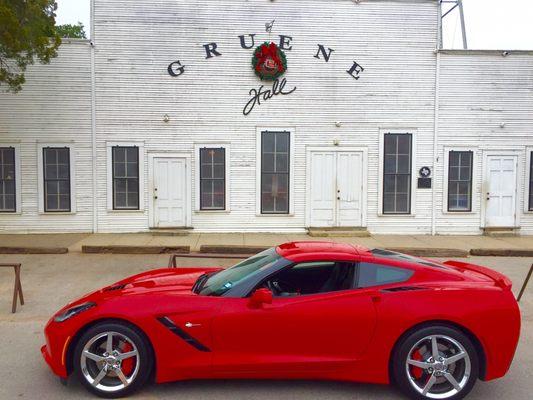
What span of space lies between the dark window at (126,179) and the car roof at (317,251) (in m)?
9.73

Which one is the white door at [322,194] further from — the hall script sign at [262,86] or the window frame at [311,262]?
the window frame at [311,262]

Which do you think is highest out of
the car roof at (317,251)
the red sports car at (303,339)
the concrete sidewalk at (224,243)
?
the car roof at (317,251)

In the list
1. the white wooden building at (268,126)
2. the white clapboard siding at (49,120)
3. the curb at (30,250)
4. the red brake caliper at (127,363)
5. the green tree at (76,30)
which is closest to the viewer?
the red brake caliper at (127,363)

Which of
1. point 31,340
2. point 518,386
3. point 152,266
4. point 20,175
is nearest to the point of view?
point 518,386

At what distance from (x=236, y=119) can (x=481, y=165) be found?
291 inches

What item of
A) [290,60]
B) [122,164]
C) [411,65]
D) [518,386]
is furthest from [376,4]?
[518,386]

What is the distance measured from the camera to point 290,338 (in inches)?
161

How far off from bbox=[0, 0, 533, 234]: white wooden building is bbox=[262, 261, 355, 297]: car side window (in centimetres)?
958

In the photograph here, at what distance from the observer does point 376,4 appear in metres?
14.1

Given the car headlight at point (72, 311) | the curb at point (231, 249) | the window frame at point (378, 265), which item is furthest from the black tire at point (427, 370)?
the curb at point (231, 249)

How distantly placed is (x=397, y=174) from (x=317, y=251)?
34.2 ft

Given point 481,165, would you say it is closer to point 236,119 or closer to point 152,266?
point 236,119

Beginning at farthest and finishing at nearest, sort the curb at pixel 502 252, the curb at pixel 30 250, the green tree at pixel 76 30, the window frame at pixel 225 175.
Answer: the green tree at pixel 76 30
the window frame at pixel 225 175
the curb at pixel 502 252
the curb at pixel 30 250

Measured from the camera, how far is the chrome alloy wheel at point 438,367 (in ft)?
13.3
